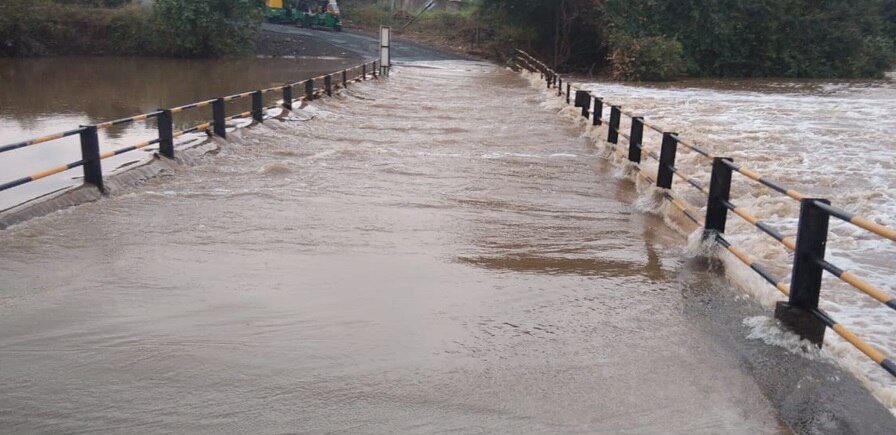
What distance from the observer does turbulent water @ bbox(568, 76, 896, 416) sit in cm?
648

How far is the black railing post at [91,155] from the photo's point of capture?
894 cm

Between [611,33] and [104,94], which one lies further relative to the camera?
[611,33]

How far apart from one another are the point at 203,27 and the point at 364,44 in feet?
33.5

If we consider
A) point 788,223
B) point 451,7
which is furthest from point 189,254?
point 451,7

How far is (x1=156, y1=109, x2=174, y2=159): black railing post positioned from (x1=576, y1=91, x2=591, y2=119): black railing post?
9345 mm

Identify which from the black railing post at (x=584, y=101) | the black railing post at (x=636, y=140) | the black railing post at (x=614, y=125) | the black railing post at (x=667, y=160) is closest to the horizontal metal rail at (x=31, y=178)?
the black railing post at (x=667, y=160)

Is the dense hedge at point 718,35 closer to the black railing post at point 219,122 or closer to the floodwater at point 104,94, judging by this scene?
the floodwater at point 104,94

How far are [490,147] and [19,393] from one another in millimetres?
10927

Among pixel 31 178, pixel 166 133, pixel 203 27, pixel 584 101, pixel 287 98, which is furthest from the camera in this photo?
pixel 203 27

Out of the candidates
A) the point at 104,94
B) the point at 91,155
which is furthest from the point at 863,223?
the point at 104,94

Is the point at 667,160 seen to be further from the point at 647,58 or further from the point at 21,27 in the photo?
the point at 21,27

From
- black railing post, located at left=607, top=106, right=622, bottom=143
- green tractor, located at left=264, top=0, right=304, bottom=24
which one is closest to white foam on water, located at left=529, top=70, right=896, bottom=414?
black railing post, located at left=607, top=106, right=622, bottom=143

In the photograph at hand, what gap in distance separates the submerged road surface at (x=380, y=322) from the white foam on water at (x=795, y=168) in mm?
686

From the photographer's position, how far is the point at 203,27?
45.8m
